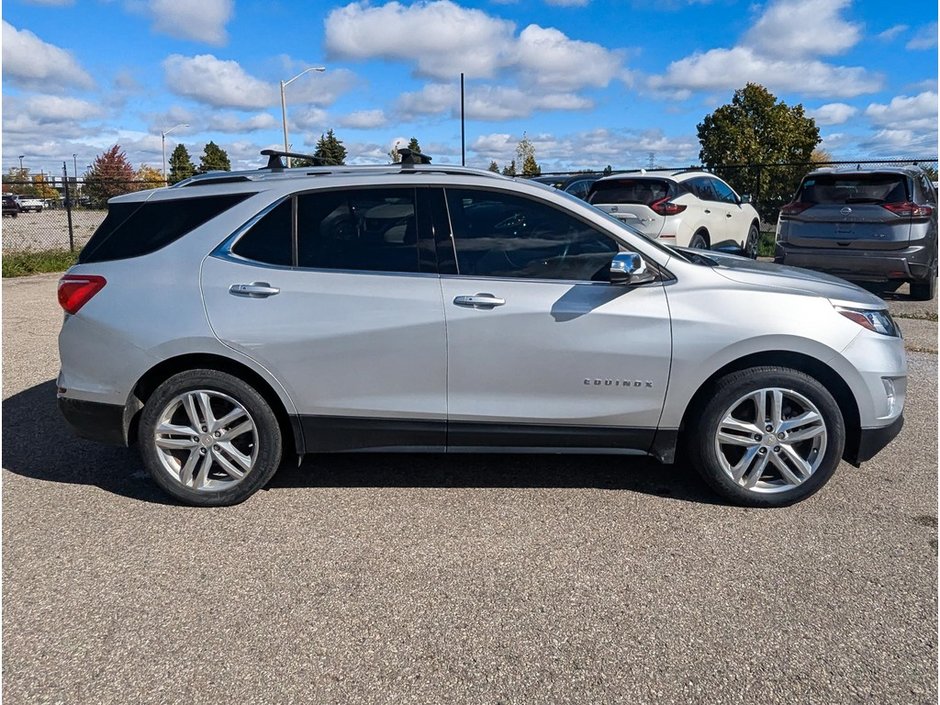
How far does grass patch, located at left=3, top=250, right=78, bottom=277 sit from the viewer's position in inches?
597

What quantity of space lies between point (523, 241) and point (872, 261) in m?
7.72

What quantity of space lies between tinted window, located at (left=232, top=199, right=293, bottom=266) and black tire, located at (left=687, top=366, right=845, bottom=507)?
2360mm

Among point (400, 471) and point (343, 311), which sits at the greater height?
point (343, 311)

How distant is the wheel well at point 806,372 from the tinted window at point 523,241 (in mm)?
812

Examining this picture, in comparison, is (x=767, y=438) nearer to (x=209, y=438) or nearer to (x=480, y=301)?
(x=480, y=301)

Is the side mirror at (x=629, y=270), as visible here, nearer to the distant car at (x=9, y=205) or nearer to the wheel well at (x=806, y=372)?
the wheel well at (x=806, y=372)

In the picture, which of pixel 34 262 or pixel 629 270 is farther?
pixel 34 262

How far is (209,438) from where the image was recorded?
4.17 m

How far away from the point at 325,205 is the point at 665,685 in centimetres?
288

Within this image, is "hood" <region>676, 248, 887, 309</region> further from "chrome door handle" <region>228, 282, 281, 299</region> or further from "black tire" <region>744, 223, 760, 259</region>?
"black tire" <region>744, 223, 760, 259</region>

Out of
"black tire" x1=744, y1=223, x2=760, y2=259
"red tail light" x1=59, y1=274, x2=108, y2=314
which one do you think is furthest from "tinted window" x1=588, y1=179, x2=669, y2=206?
"red tail light" x1=59, y1=274, x2=108, y2=314

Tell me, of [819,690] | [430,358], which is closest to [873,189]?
[430,358]

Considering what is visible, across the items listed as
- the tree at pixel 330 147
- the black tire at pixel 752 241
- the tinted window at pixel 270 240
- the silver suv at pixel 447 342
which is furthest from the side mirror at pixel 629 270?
the tree at pixel 330 147

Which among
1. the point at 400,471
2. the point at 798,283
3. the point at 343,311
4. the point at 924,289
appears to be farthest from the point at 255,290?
the point at 924,289
